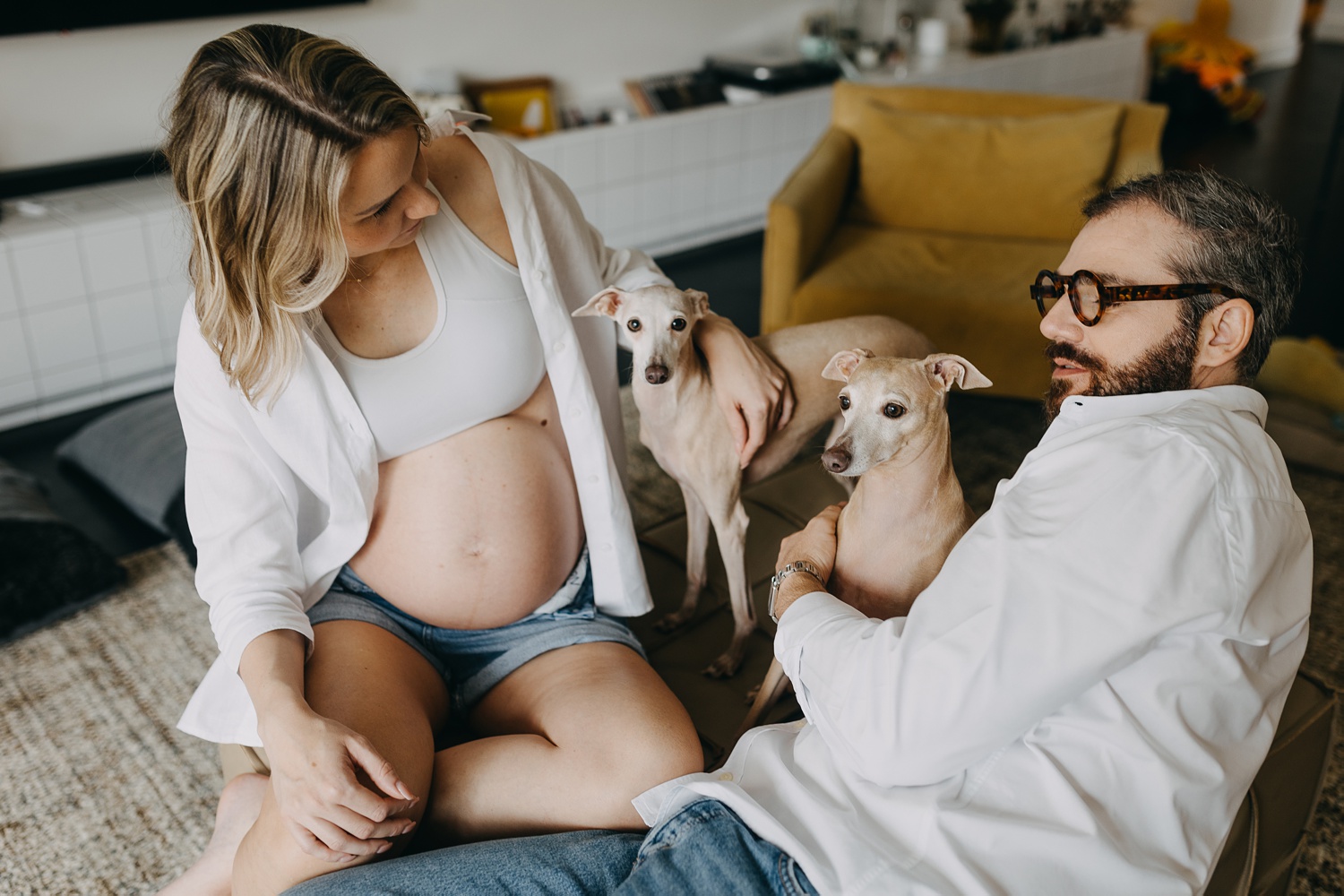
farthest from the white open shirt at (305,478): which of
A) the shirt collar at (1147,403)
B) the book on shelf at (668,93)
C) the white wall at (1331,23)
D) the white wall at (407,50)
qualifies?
the white wall at (1331,23)

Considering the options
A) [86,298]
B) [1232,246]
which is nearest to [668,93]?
[86,298]

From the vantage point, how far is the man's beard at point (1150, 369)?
1.05 m

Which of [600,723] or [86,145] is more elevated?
[86,145]

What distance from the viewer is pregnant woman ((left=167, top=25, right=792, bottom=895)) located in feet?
3.82

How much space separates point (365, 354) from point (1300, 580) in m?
1.19

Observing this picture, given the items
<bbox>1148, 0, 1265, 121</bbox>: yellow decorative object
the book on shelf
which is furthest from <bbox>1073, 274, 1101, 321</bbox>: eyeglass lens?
<bbox>1148, 0, 1265, 121</bbox>: yellow decorative object

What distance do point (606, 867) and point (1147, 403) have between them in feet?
2.62

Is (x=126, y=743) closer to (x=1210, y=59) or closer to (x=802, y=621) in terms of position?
(x=802, y=621)

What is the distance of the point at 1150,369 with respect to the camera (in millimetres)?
1068

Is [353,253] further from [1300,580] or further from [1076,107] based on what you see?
[1076,107]

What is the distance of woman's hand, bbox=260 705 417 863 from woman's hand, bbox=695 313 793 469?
784 millimetres

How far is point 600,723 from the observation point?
131cm

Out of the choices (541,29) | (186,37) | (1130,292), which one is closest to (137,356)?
(186,37)

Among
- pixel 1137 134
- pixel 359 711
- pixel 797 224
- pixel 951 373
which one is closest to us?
pixel 359 711
